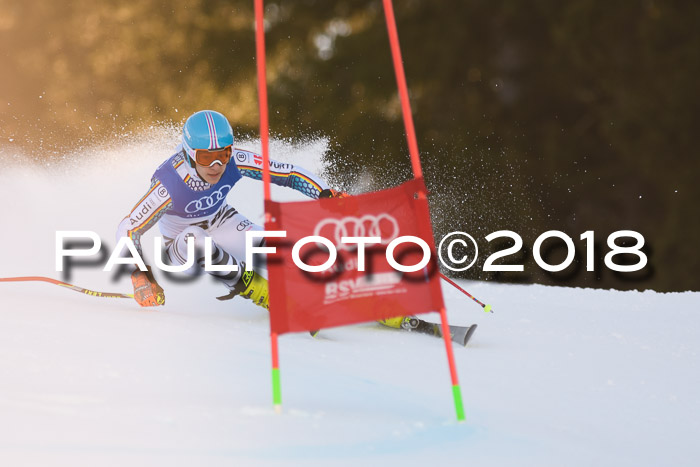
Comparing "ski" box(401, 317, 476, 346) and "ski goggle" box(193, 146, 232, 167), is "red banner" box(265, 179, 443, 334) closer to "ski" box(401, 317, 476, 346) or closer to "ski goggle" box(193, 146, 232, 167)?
"ski" box(401, 317, 476, 346)

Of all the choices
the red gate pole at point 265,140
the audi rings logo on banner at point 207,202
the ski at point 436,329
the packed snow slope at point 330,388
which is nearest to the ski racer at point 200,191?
the audi rings logo on banner at point 207,202

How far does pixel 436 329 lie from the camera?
395cm

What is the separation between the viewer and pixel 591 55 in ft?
25.3

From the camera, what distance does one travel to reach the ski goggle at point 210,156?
12.9ft

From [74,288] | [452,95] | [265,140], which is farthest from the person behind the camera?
[452,95]

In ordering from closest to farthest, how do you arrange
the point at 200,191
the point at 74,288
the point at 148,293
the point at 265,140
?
1. the point at 265,140
2. the point at 148,293
3. the point at 200,191
4. the point at 74,288

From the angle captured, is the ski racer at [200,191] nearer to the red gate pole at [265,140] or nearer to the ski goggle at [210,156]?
the ski goggle at [210,156]

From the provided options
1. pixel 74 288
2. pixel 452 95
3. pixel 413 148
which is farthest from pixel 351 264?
pixel 452 95

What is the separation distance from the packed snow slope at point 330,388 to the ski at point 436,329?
0.08m

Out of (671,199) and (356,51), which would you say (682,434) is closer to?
(671,199)

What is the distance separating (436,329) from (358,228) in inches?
62.9

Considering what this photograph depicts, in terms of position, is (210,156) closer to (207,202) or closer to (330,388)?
Result: (207,202)

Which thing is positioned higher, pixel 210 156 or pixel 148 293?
pixel 210 156

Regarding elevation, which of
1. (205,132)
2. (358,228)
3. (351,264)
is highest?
(205,132)
